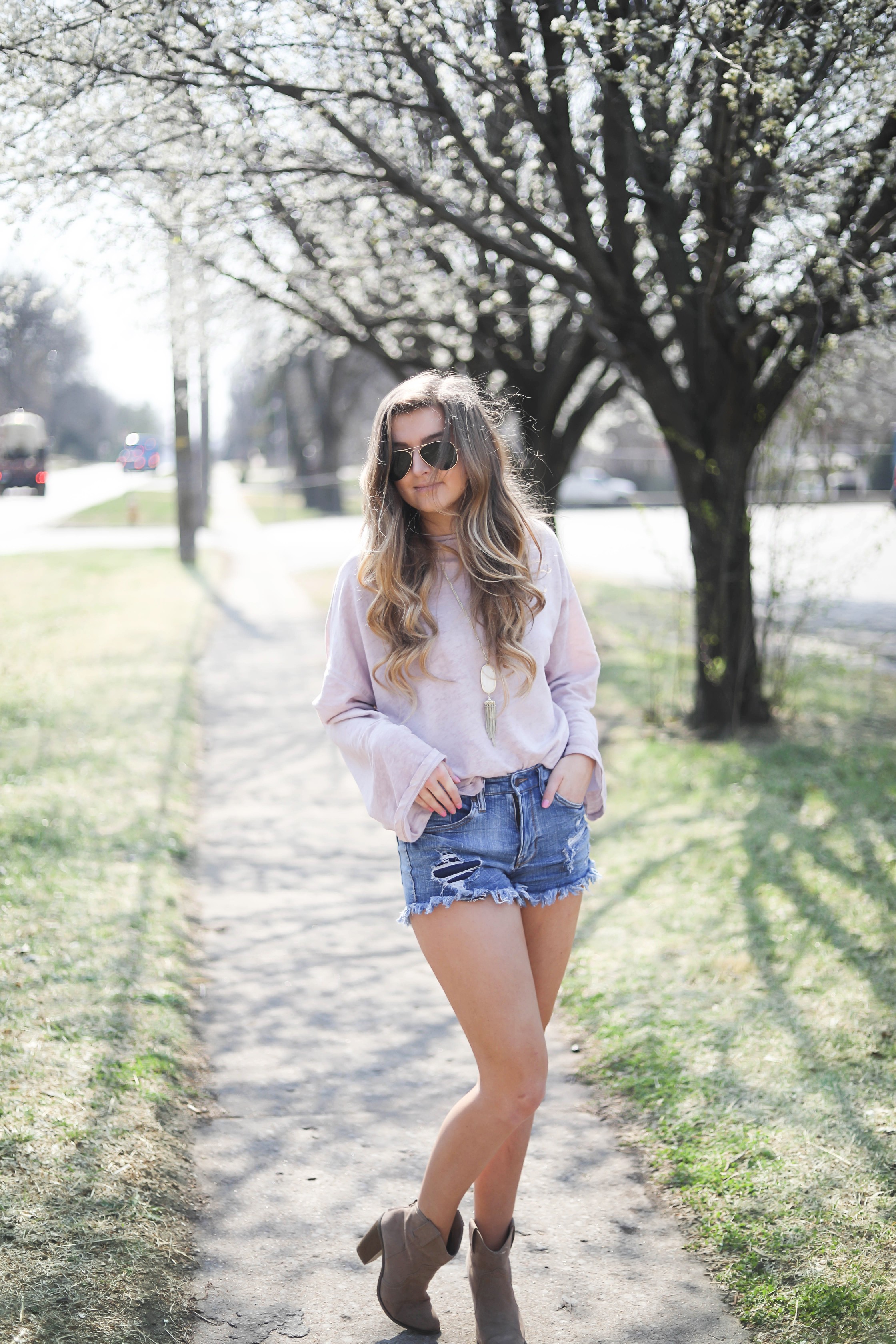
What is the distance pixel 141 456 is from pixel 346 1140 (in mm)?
5531

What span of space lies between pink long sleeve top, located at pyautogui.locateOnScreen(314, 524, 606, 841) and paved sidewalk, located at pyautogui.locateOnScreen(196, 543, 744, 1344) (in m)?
1.22

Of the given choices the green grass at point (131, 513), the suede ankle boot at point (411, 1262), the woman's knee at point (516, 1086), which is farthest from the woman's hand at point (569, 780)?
the green grass at point (131, 513)

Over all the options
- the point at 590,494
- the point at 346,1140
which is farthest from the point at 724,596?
the point at 590,494

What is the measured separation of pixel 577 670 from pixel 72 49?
13.0 ft

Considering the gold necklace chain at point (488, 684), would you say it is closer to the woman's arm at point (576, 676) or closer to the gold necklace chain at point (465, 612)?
the gold necklace chain at point (465, 612)

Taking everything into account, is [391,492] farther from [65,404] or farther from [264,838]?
[65,404]

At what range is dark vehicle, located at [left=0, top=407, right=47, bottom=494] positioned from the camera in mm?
4934

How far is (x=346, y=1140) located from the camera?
3.39m

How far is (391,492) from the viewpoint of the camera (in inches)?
97.3

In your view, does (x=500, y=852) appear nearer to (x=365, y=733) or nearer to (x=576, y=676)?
(x=365, y=733)

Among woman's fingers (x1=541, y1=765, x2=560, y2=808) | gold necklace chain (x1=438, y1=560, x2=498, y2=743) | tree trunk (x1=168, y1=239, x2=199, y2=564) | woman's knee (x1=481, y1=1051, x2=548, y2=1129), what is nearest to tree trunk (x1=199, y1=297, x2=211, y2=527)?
tree trunk (x1=168, y1=239, x2=199, y2=564)

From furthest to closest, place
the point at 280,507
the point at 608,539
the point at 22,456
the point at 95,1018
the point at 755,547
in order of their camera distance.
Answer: the point at 280,507 → the point at 608,539 → the point at 755,547 → the point at 22,456 → the point at 95,1018

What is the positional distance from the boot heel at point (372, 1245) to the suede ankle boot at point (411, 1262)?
35mm

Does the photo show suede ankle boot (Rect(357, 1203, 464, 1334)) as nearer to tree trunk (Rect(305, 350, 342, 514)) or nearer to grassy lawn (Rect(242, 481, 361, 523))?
grassy lawn (Rect(242, 481, 361, 523))
